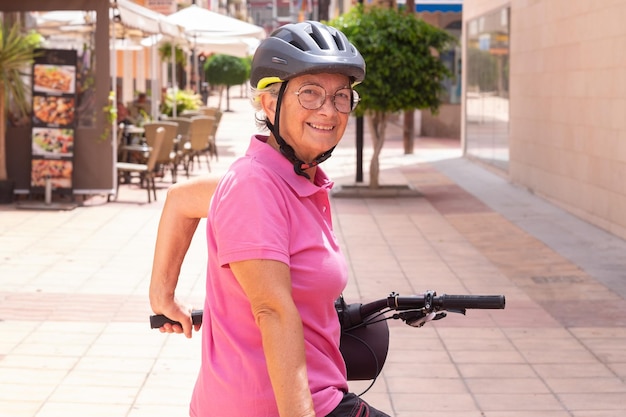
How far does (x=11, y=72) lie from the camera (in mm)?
14211

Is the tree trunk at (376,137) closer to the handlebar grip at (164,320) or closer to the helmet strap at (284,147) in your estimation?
the handlebar grip at (164,320)

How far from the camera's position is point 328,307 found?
7.72 ft

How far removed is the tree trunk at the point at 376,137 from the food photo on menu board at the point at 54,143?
4.18m

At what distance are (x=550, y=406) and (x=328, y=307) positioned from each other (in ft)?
11.8

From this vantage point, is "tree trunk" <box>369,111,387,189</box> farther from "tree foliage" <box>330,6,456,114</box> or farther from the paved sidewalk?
the paved sidewalk

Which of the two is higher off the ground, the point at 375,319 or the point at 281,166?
the point at 281,166

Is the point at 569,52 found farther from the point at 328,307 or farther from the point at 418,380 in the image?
the point at 328,307

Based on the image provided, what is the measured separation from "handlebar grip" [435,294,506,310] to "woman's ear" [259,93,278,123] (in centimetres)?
55

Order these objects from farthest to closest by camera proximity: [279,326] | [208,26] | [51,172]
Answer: [208,26] → [51,172] → [279,326]

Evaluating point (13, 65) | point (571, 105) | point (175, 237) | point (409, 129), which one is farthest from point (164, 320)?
point (409, 129)

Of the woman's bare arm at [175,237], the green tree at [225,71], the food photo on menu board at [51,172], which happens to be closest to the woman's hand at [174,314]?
the woman's bare arm at [175,237]

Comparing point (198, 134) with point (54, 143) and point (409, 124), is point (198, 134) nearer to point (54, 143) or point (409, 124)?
point (54, 143)

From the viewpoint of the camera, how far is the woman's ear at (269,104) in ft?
8.08

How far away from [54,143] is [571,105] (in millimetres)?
6395
